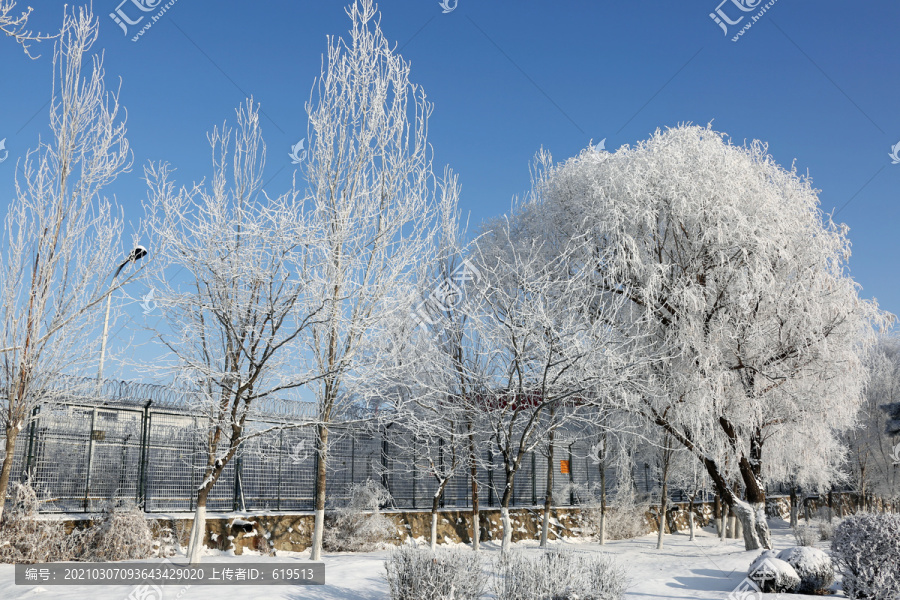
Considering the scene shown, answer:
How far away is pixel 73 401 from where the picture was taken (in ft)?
35.0

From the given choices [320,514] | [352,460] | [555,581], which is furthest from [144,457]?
[555,581]

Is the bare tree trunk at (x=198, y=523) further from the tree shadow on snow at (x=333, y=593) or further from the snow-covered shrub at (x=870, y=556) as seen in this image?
the snow-covered shrub at (x=870, y=556)

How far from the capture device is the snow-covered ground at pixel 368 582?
23.7ft

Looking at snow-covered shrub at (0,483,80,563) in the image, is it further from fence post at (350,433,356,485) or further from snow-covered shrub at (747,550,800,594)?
snow-covered shrub at (747,550,800,594)

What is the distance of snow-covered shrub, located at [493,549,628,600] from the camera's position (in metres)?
7.11

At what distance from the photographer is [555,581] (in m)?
7.26

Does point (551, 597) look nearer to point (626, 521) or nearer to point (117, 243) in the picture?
point (117, 243)

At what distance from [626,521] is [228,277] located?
17362 millimetres

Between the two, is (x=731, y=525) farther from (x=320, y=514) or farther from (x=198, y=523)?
(x=198, y=523)

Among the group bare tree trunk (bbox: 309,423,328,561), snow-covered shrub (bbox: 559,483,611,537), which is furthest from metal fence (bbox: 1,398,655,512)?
snow-covered shrub (bbox: 559,483,611,537)

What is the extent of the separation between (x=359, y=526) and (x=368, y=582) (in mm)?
4895

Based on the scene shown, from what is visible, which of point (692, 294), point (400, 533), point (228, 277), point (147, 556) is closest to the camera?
point (228, 277)

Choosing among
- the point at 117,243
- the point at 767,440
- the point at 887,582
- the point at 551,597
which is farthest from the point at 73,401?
the point at 767,440

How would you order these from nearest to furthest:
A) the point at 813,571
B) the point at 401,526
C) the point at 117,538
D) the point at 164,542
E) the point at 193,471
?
the point at 813,571 < the point at 117,538 < the point at 164,542 < the point at 193,471 < the point at 401,526
